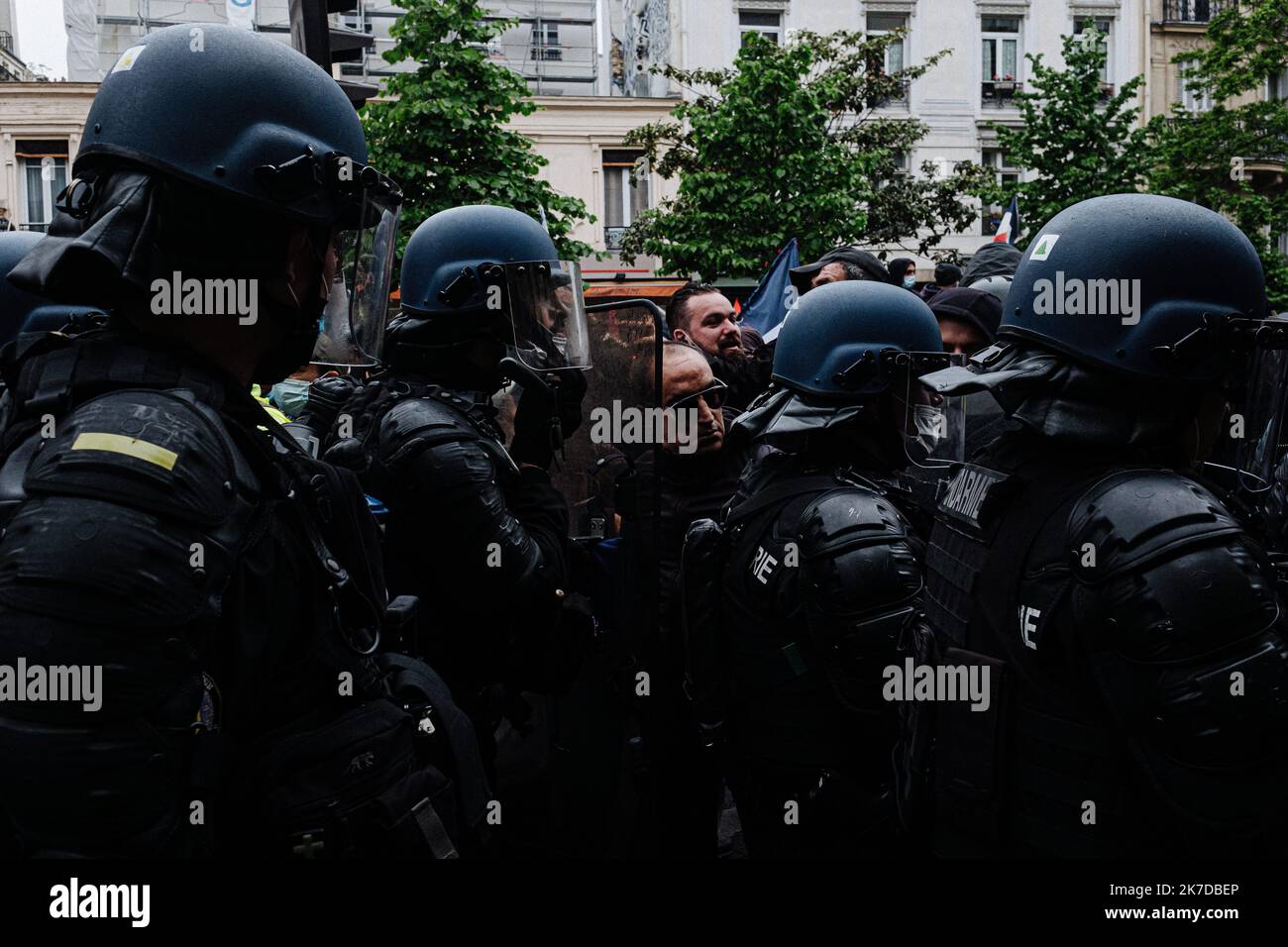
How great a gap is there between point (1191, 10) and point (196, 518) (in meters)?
33.8

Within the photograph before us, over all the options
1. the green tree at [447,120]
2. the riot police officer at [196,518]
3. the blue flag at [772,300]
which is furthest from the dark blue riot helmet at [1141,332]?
the green tree at [447,120]

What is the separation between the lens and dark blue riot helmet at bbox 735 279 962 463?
10.8 feet

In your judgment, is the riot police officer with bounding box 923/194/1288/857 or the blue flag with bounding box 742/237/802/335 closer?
the riot police officer with bounding box 923/194/1288/857

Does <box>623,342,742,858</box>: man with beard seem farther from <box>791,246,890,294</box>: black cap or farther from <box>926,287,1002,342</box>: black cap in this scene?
<box>791,246,890,294</box>: black cap

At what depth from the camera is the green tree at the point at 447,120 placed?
645 inches

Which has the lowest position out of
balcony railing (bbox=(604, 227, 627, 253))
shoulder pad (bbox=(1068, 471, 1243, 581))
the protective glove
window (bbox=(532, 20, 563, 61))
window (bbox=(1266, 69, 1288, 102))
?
shoulder pad (bbox=(1068, 471, 1243, 581))

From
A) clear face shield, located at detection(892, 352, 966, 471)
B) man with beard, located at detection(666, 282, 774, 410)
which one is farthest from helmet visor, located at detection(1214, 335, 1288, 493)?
man with beard, located at detection(666, 282, 774, 410)

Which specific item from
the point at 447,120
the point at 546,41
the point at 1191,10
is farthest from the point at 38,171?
the point at 1191,10

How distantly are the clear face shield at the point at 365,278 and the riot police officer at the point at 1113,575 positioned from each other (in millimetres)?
1141

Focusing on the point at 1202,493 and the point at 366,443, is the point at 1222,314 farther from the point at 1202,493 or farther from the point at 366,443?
the point at 366,443

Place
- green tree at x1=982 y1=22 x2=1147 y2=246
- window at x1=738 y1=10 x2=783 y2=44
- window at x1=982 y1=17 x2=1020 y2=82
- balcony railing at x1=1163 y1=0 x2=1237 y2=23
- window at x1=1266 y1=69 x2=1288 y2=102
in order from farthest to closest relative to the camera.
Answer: balcony railing at x1=1163 y1=0 x2=1237 y2=23 → window at x1=1266 y1=69 x2=1288 y2=102 → window at x1=982 y1=17 x2=1020 y2=82 → window at x1=738 y1=10 x2=783 y2=44 → green tree at x1=982 y1=22 x2=1147 y2=246

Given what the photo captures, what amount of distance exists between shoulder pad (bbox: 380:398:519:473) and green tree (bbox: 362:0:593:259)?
535 inches
